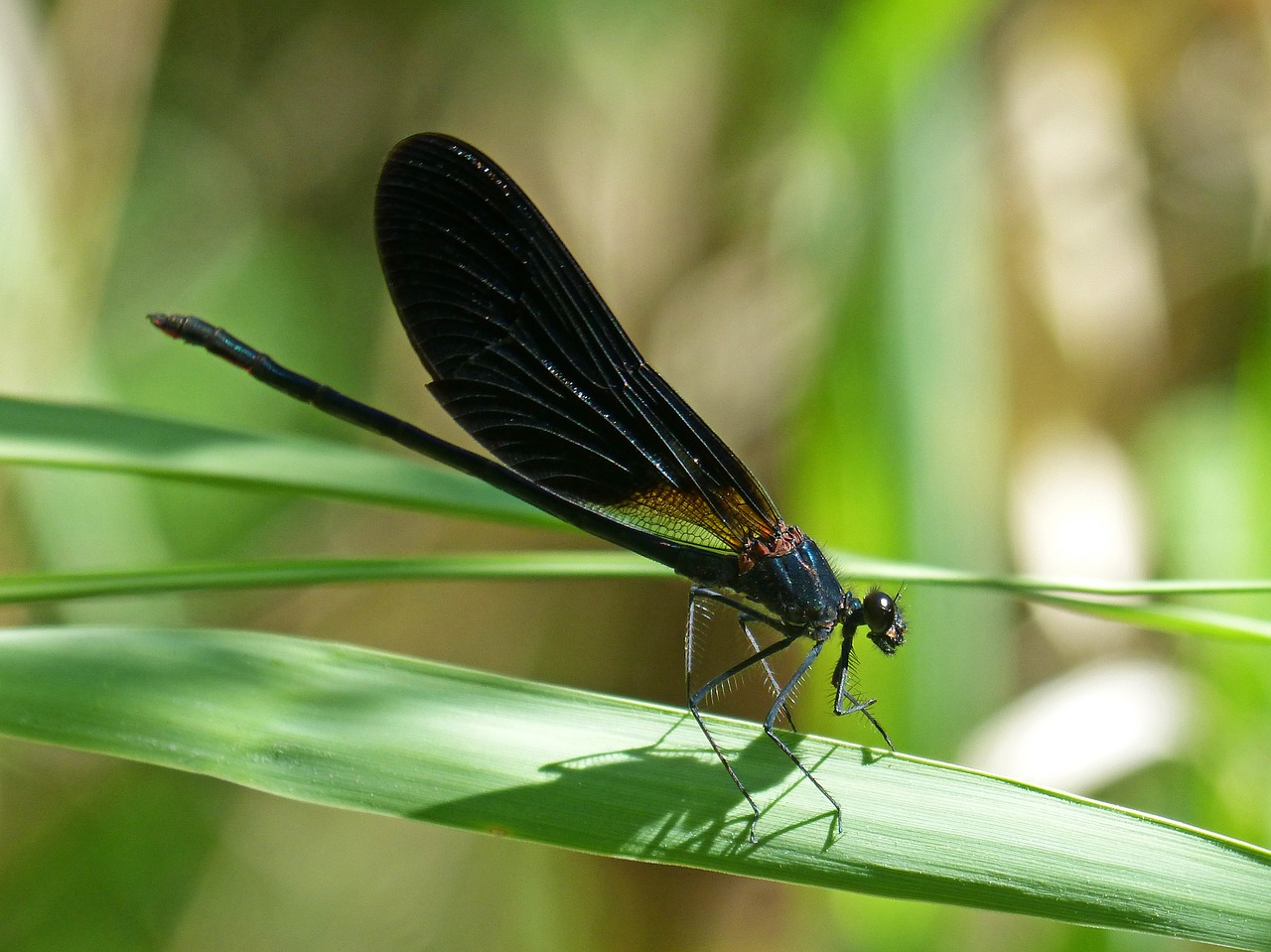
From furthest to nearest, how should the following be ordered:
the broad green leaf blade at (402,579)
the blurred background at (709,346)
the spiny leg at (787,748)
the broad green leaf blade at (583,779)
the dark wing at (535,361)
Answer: the blurred background at (709,346), the dark wing at (535,361), the broad green leaf blade at (402,579), the spiny leg at (787,748), the broad green leaf blade at (583,779)

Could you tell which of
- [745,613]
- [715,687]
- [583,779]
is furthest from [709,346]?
[583,779]

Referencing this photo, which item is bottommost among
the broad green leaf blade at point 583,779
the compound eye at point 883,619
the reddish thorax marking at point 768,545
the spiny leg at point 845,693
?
the broad green leaf blade at point 583,779

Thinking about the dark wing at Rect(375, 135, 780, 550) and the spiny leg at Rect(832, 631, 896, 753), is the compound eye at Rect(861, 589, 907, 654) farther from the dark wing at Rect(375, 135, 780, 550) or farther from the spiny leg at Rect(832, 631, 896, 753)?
the dark wing at Rect(375, 135, 780, 550)

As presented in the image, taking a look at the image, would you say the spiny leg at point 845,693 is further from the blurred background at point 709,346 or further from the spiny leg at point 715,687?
the blurred background at point 709,346

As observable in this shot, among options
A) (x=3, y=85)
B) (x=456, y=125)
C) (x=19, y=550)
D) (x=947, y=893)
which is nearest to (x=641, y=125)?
(x=456, y=125)

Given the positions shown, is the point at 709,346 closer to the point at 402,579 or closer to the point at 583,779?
the point at 402,579

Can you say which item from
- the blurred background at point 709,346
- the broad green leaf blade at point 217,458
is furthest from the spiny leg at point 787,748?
the blurred background at point 709,346
